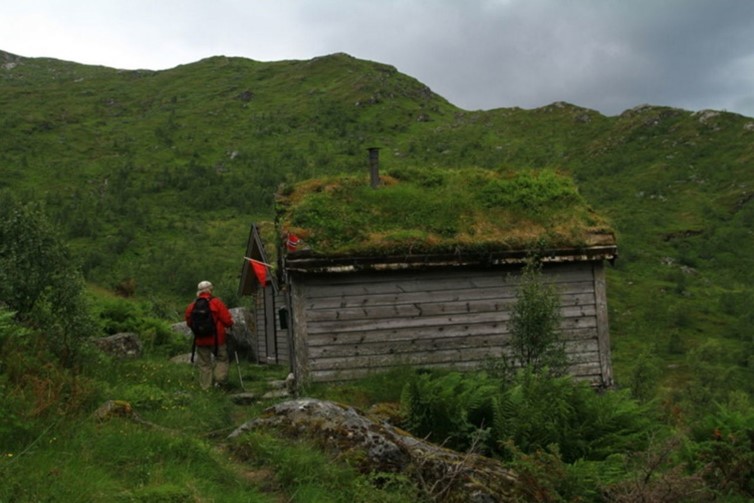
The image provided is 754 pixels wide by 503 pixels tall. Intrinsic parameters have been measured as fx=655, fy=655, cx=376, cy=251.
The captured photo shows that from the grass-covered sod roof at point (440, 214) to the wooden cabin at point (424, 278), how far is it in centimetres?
3

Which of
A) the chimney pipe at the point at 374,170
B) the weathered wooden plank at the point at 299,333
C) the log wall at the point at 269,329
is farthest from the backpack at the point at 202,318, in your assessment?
the log wall at the point at 269,329

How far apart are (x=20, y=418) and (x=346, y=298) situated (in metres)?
7.73

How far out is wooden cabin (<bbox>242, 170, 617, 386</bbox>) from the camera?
12.8 meters

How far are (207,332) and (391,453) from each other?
5.63 m

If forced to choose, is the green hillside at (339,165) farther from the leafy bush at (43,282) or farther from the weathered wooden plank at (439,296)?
the leafy bush at (43,282)

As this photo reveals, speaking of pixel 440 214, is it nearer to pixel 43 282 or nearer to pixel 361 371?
pixel 361 371

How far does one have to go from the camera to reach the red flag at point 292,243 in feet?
40.9

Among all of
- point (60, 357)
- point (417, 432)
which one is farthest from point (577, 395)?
point (60, 357)

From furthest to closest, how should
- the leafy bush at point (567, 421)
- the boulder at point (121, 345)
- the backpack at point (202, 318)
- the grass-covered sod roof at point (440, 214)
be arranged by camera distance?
the boulder at point (121, 345)
the grass-covered sod roof at point (440, 214)
the backpack at point (202, 318)
the leafy bush at point (567, 421)

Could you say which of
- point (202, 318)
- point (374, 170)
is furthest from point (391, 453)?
point (374, 170)

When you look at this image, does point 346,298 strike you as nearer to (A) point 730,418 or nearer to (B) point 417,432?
(B) point 417,432

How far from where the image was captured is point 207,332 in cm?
1156

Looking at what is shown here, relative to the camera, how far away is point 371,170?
14.8 meters

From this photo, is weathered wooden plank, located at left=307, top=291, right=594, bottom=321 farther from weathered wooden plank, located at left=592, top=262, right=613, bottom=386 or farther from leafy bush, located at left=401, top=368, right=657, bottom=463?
leafy bush, located at left=401, top=368, right=657, bottom=463
